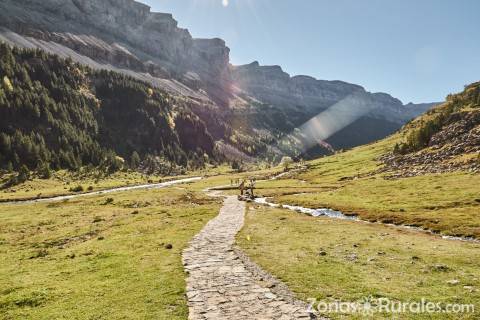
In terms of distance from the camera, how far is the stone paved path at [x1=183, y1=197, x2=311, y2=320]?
16.2 metres

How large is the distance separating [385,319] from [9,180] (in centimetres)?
14024

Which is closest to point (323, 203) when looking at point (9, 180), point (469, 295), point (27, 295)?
point (469, 295)

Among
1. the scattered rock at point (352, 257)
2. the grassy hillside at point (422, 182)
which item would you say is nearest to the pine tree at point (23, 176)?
the grassy hillside at point (422, 182)

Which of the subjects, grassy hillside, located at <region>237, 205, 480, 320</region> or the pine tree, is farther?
the pine tree

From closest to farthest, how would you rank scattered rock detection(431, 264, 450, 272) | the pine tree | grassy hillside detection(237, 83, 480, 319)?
grassy hillside detection(237, 83, 480, 319) → scattered rock detection(431, 264, 450, 272) → the pine tree

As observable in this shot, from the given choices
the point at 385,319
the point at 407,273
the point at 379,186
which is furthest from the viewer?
the point at 379,186

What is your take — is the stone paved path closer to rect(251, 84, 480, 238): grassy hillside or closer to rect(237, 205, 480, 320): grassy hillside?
rect(237, 205, 480, 320): grassy hillside

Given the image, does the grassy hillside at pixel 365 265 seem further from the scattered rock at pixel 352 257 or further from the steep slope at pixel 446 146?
the steep slope at pixel 446 146

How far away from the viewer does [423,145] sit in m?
118

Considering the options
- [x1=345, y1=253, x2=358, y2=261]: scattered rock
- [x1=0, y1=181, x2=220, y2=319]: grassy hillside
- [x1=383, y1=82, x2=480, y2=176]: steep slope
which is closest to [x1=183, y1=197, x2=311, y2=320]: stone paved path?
[x1=0, y1=181, x2=220, y2=319]: grassy hillside

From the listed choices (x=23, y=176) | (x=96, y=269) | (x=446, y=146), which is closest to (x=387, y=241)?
(x=96, y=269)

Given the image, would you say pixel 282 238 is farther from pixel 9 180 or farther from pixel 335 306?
pixel 9 180

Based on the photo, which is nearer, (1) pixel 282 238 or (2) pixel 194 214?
(1) pixel 282 238

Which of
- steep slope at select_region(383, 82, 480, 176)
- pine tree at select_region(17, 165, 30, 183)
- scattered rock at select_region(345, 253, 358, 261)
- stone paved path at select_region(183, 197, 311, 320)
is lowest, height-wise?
scattered rock at select_region(345, 253, 358, 261)
